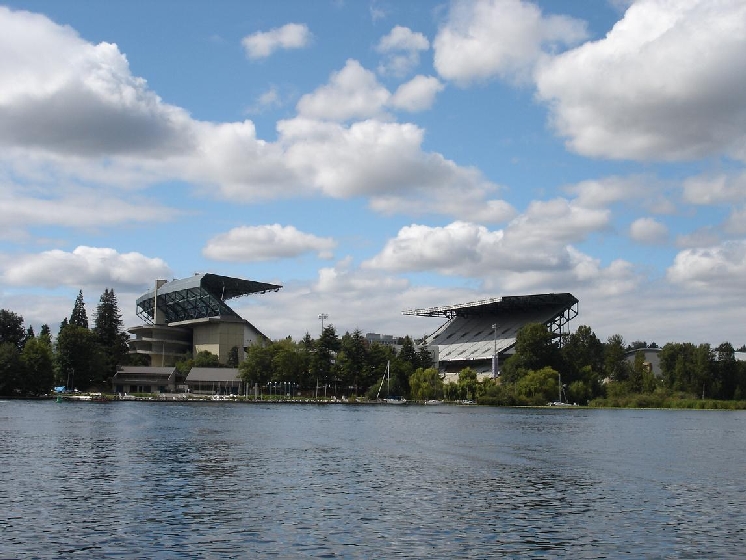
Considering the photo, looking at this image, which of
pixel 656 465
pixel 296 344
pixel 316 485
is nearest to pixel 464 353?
pixel 296 344

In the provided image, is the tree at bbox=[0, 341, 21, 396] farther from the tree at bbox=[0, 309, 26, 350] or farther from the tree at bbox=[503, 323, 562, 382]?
the tree at bbox=[503, 323, 562, 382]

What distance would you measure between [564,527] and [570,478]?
13.5 m

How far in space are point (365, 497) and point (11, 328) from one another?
6914 inches

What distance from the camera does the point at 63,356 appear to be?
164 m

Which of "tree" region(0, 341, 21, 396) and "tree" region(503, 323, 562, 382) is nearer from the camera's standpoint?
"tree" region(0, 341, 21, 396)

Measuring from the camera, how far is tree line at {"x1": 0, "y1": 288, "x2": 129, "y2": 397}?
144 metres

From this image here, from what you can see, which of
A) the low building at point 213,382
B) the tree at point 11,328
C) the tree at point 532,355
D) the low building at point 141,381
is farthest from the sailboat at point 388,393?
the tree at point 11,328

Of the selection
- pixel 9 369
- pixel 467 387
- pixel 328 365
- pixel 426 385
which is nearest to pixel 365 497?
pixel 9 369

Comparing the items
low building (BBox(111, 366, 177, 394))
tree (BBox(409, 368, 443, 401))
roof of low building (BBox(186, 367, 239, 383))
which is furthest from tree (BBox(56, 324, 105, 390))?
tree (BBox(409, 368, 443, 401))

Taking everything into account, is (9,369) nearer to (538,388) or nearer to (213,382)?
(213,382)

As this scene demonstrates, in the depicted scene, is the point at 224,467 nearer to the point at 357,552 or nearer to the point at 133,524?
the point at 133,524

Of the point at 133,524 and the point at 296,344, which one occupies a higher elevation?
the point at 296,344

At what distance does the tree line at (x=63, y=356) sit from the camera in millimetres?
144000

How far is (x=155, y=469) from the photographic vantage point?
135ft
